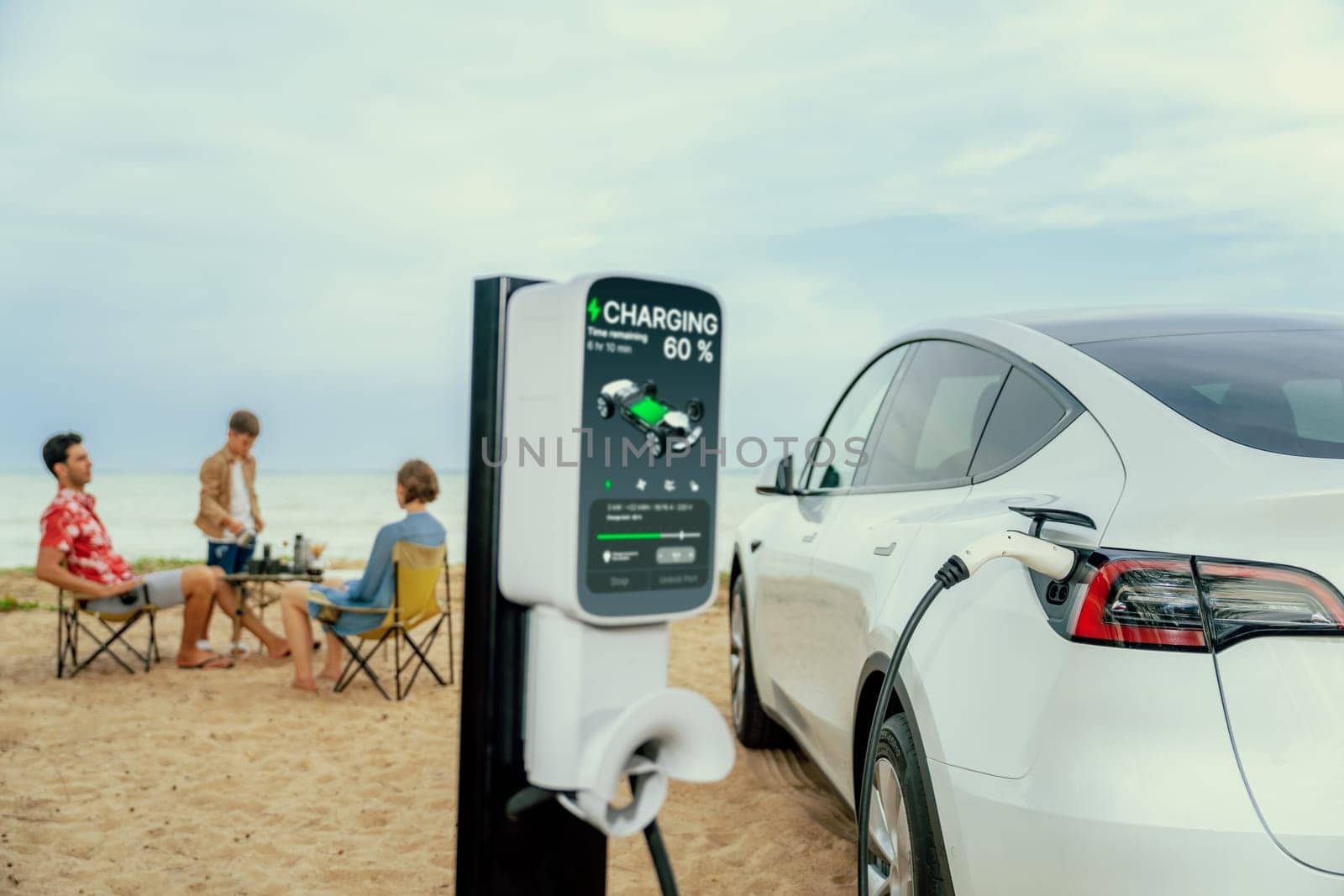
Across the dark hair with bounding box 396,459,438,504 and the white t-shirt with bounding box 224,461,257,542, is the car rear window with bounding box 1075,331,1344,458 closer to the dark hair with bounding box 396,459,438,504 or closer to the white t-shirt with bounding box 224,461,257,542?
the dark hair with bounding box 396,459,438,504

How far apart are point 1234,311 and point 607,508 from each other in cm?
211

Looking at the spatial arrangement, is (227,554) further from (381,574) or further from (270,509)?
(270,509)

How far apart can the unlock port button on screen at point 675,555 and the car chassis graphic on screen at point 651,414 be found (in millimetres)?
142

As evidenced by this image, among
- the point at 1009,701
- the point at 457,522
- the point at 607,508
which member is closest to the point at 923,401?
the point at 1009,701

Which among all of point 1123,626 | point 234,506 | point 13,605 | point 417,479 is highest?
point 1123,626

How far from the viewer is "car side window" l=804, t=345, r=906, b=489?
12.8ft

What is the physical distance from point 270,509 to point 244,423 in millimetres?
34171

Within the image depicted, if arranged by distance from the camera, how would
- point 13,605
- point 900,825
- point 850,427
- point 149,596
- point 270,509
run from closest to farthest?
point 900,825
point 850,427
point 149,596
point 13,605
point 270,509

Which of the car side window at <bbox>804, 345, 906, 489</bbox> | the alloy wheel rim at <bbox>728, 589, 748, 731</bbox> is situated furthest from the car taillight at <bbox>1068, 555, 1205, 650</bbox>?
the alloy wheel rim at <bbox>728, 589, 748, 731</bbox>

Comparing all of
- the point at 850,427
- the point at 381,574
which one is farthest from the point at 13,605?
the point at 850,427

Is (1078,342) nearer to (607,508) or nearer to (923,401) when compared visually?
(923,401)

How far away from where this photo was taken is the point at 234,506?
798 cm

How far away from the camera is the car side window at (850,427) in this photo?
391 cm

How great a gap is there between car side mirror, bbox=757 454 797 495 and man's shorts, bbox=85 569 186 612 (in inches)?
174
